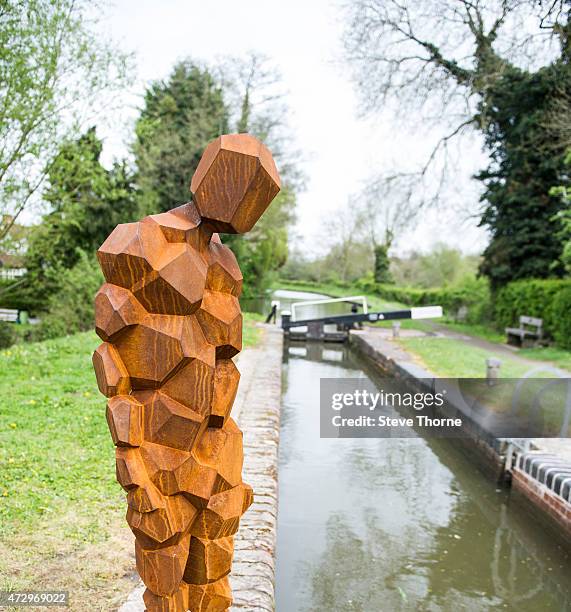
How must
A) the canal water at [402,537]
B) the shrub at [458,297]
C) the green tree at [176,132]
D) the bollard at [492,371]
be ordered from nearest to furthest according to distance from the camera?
the canal water at [402,537] → the bollard at [492,371] → the green tree at [176,132] → the shrub at [458,297]

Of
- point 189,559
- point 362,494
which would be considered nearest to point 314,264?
point 362,494

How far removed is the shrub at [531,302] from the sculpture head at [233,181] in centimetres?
1364

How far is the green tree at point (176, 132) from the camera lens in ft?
64.1

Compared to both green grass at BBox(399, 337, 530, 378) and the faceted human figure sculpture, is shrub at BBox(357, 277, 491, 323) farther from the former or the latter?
the faceted human figure sculpture

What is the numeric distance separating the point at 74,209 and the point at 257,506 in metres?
10.5

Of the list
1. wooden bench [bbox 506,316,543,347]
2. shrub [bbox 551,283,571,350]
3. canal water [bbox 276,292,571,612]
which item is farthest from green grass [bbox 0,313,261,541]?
wooden bench [bbox 506,316,543,347]

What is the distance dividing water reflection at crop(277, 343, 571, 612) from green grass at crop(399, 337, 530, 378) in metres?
2.87

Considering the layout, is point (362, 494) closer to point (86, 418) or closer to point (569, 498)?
point (569, 498)

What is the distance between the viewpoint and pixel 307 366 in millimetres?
13430

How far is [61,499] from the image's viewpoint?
3.93m

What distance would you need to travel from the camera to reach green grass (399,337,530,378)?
10203 mm

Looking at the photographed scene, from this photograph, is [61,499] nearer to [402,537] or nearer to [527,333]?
[402,537]

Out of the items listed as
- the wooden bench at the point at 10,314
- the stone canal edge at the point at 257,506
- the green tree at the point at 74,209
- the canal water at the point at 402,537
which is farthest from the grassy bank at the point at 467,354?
the wooden bench at the point at 10,314

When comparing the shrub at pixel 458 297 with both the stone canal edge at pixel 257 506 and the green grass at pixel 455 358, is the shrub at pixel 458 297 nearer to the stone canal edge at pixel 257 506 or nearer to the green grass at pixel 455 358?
the green grass at pixel 455 358
